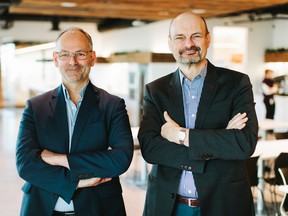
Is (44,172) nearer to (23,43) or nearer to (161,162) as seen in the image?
(161,162)

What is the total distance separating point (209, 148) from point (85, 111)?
69 cm

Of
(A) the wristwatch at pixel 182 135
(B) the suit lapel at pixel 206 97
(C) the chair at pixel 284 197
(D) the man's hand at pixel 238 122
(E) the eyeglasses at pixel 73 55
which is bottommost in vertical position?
(C) the chair at pixel 284 197

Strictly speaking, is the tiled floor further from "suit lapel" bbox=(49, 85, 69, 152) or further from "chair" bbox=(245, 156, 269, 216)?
"suit lapel" bbox=(49, 85, 69, 152)

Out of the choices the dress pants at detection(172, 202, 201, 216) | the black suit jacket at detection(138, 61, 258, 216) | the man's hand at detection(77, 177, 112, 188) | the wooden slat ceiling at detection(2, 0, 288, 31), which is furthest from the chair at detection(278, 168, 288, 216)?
the wooden slat ceiling at detection(2, 0, 288, 31)

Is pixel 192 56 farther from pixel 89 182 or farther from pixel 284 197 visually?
pixel 284 197

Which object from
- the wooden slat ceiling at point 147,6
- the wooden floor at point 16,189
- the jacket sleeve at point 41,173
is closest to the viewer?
the jacket sleeve at point 41,173

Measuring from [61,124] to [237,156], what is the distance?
951 mm

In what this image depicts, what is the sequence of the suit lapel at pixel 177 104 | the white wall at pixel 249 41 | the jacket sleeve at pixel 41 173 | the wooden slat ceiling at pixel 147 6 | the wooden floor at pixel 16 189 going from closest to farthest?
the jacket sleeve at pixel 41 173, the suit lapel at pixel 177 104, the wooden floor at pixel 16 189, the wooden slat ceiling at pixel 147 6, the white wall at pixel 249 41

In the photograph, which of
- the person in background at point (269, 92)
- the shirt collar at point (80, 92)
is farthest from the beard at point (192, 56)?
the person in background at point (269, 92)

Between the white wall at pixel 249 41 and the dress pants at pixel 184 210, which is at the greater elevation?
the white wall at pixel 249 41

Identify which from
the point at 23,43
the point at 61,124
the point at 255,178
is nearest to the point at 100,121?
the point at 61,124

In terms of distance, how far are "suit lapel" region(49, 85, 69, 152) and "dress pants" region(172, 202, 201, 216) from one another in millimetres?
696

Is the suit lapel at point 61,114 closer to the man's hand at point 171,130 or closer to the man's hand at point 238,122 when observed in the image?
the man's hand at point 171,130

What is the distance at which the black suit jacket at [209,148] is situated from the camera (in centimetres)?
212
